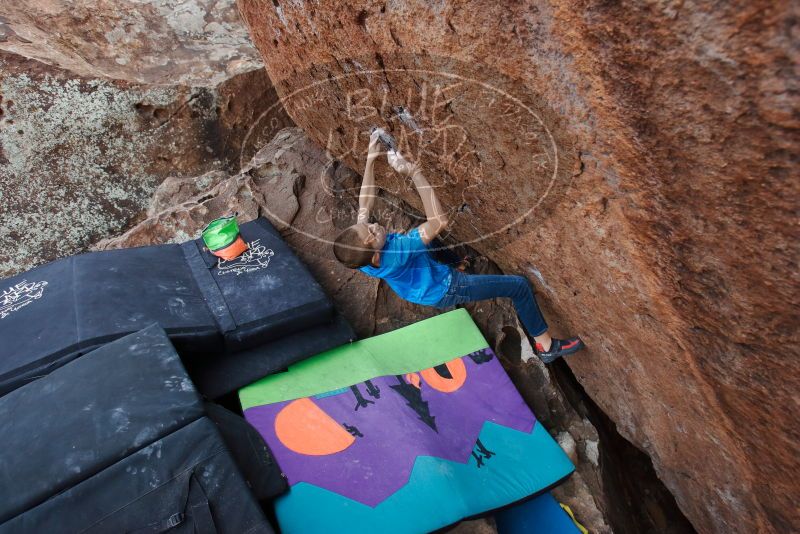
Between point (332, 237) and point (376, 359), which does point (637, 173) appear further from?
point (332, 237)

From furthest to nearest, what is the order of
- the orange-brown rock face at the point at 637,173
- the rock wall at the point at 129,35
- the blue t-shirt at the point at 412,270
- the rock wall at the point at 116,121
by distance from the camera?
the rock wall at the point at 116,121 < the rock wall at the point at 129,35 < the blue t-shirt at the point at 412,270 < the orange-brown rock face at the point at 637,173

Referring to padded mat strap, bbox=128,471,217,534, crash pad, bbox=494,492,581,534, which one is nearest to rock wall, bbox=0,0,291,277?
padded mat strap, bbox=128,471,217,534

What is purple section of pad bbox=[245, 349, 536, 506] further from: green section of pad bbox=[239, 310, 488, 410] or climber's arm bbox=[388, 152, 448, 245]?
climber's arm bbox=[388, 152, 448, 245]

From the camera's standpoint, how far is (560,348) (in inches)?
107

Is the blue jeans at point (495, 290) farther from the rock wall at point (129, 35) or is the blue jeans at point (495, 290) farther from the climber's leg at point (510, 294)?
the rock wall at point (129, 35)

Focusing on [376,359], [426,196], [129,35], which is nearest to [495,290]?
[426,196]

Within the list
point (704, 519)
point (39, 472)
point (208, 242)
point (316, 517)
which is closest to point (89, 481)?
point (39, 472)

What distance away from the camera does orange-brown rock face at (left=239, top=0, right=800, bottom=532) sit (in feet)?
3.97

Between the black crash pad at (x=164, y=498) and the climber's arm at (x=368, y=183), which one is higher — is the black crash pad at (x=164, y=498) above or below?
below

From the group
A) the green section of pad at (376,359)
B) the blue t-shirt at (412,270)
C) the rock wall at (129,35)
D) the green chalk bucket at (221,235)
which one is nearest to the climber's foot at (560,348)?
the green section of pad at (376,359)

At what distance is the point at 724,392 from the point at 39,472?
7.47 ft

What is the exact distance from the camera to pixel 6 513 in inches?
73.4

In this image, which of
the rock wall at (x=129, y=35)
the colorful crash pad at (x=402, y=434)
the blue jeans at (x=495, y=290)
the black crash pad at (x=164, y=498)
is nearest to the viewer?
the black crash pad at (x=164, y=498)

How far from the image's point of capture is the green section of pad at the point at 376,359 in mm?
2668
